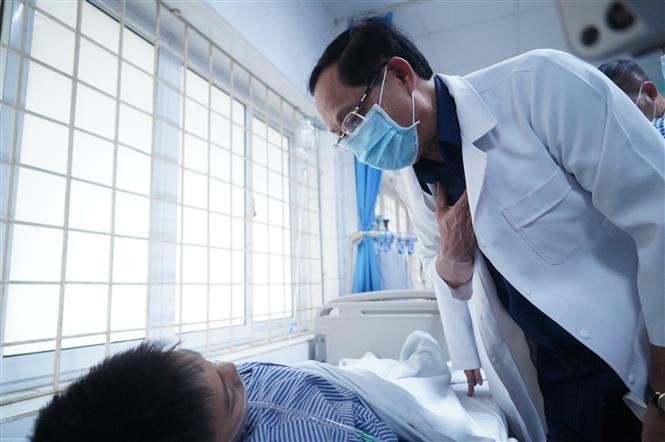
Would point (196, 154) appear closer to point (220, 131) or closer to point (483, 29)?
point (220, 131)

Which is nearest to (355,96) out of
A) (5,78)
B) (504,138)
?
(504,138)

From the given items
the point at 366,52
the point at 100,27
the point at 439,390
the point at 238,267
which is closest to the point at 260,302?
the point at 238,267

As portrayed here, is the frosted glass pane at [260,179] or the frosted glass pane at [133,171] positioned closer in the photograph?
the frosted glass pane at [133,171]

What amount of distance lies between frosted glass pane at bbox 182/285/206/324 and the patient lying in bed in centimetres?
106

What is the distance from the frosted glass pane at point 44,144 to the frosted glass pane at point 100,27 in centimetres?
43

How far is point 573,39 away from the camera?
118 inches

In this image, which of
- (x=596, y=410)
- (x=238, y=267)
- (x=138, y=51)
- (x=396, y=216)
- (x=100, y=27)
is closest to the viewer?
(x=596, y=410)

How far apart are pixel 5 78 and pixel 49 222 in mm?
454

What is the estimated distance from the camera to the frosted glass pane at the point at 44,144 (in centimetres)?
129

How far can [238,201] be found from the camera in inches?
91.8

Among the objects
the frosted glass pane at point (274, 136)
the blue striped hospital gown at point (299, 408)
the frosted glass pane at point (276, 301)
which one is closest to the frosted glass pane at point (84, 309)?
the blue striped hospital gown at point (299, 408)

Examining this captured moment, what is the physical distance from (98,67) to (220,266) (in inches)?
42.1

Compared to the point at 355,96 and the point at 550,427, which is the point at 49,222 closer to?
the point at 355,96

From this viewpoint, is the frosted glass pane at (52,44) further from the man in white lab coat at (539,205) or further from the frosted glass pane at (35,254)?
the man in white lab coat at (539,205)
